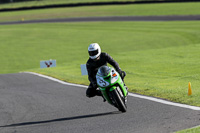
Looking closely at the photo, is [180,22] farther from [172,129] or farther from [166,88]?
[172,129]

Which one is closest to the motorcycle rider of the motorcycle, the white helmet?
the white helmet

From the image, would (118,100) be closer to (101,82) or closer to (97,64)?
(101,82)

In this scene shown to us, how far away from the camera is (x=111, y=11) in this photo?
64312 millimetres

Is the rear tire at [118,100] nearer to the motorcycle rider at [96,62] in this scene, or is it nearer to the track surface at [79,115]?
the track surface at [79,115]

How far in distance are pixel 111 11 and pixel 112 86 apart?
186 ft

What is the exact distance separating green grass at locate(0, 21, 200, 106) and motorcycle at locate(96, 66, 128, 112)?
1723 millimetres

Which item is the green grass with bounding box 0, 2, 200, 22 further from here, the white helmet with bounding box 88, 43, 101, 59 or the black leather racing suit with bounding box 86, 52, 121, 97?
the white helmet with bounding box 88, 43, 101, 59

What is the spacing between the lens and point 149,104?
9.27 metres

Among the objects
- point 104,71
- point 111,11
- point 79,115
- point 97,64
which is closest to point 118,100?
point 104,71

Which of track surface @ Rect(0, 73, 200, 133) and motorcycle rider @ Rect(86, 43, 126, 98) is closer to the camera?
track surface @ Rect(0, 73, 200, 133)

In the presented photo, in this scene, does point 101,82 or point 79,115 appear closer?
point 101,82

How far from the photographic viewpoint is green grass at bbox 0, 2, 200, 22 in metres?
57.4

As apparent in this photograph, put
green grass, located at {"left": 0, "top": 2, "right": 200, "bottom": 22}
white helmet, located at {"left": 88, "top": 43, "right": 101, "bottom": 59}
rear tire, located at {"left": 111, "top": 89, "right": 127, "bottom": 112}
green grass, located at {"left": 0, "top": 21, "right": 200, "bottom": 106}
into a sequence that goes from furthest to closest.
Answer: green grass, located at {"left": 0, "top": 2, "right": 200, "bottom": 22}, green grass, located at {"left": 0, "top": 21, "right": 200, "bottom": 106}, white helmet, located at {"left": 88, "top": 43, "right": 101, "bottom": 59}, rear tire, located at {"left": 111, "top": 89, "right": 127, "bottom": 112}

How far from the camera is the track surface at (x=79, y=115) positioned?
728 centimetres
